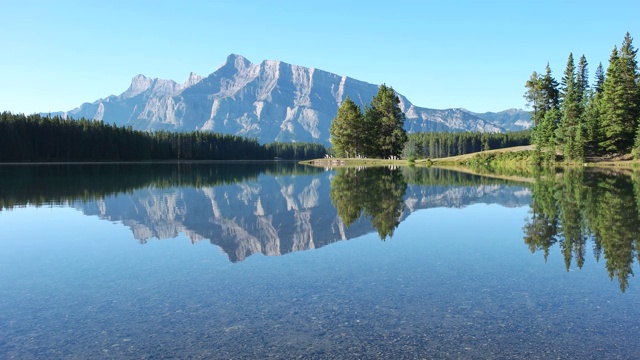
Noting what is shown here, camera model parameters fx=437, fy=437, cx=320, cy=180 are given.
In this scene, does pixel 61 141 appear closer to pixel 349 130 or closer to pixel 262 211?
pixel 349 130

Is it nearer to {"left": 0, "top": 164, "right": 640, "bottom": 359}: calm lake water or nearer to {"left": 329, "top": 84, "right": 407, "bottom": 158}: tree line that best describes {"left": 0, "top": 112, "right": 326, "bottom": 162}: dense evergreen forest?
{"left": 329, "top": 84, "right": 407, "bottom": 158}: tree line

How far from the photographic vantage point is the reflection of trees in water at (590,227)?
1552cm

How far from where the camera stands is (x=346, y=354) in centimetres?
838

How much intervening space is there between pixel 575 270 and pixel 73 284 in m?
15.7

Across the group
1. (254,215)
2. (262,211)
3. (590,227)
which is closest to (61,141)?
(262,211)

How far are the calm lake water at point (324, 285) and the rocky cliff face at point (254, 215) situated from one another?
222 mm

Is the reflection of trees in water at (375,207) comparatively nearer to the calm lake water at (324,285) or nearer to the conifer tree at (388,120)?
the calm lake water at (324,285)

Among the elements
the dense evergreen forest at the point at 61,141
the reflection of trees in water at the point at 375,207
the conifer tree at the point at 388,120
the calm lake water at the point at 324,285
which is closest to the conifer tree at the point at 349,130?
the conifer tree at the point at 388,120

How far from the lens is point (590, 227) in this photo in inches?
803

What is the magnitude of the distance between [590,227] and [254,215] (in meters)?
18.0

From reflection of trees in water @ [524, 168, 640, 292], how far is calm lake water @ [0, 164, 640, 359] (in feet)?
0.40

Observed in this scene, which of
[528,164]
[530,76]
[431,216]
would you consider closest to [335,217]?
[431,216]

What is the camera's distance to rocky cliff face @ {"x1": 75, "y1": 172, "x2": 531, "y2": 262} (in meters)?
19.5

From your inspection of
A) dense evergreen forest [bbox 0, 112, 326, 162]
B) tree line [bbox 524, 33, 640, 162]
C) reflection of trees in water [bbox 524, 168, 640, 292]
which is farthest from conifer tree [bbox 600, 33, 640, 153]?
dense evergreen forest [bbox 0, 112, 326, 162]
